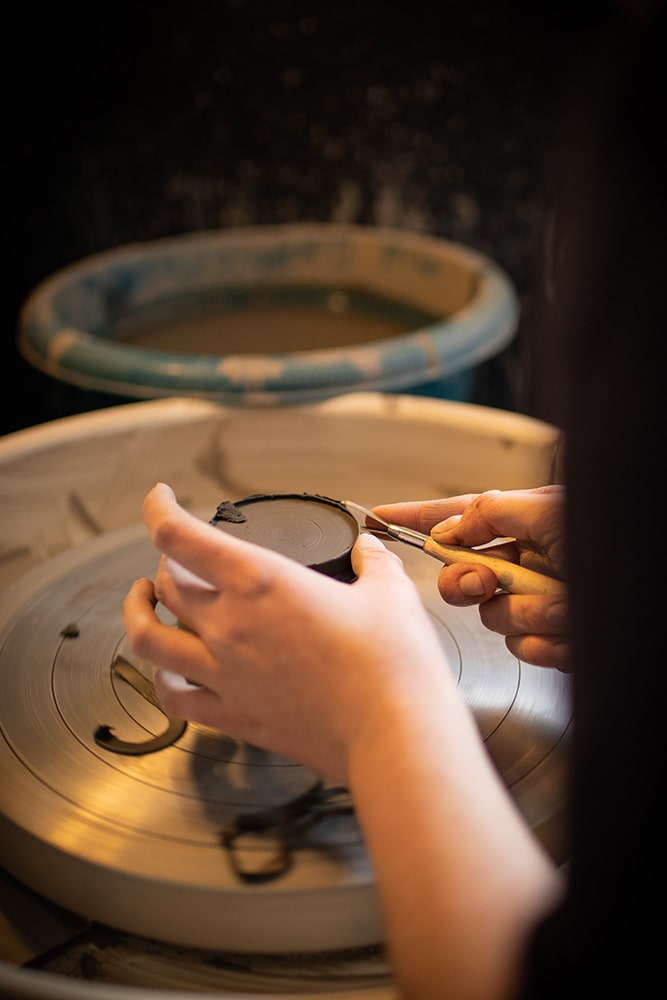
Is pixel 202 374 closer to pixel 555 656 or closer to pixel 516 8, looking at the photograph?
pixel 555 656

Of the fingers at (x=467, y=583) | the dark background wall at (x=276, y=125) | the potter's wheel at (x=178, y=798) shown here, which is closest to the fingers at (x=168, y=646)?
the potter's wheel at (x=178, y=798)

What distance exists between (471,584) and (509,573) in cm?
3

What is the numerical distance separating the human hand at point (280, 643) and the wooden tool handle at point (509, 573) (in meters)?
0.12

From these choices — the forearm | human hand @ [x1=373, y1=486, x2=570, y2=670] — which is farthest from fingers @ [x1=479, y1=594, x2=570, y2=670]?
the forearm

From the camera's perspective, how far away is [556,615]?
0.78 meters

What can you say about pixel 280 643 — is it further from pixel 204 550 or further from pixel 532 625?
pixel 532 625

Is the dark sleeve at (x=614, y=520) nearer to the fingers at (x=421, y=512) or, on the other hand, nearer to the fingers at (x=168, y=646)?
the fingers at (x=168, y=646)

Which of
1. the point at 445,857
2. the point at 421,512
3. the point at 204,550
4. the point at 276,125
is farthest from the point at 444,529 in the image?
the point at 276,125

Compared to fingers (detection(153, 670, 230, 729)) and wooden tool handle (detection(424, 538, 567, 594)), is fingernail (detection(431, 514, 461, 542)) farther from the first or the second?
fingers (detection(153, 670, 230, 729))

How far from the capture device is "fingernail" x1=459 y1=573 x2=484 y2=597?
2.61 ft

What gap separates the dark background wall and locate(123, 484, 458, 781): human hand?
1864 mm

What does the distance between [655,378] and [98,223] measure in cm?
253

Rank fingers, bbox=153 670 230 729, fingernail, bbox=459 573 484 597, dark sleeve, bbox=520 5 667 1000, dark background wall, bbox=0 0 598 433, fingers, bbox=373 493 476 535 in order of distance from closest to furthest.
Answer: dark sleeve, bbox=520 5 667 1000, fingers, bbox=153 670 230 729, fingernail, bbox=459 573 484 597, fingers, bbox=373 493 476 535, dark background wall, bbox=0 0 598 433

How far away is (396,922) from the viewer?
51cm
